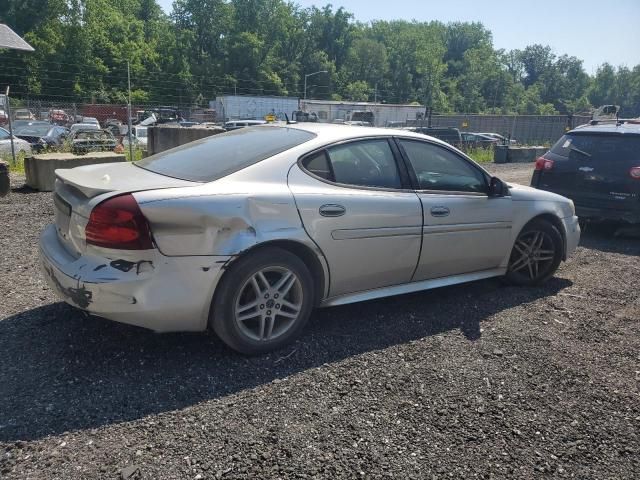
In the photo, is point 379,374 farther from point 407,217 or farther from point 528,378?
point 407,217

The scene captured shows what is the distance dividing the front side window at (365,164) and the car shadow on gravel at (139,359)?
3.50 ft

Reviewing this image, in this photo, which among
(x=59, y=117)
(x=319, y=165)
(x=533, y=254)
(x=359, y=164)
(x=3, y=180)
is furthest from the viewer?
(x=59, y=117)

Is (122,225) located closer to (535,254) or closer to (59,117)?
(535,254)

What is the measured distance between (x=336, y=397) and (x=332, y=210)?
121 cm

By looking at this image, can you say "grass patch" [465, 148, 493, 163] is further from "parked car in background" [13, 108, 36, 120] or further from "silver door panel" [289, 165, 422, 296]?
"parked car in background" [13, 108, 36, 120]

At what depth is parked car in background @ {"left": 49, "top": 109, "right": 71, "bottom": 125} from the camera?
2102cm

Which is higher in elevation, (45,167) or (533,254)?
(45,167)

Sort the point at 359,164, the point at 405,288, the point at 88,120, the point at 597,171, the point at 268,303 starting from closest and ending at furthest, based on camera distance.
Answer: the point at 268,303 < the point at 359,164 < the point at 405,288 < the point at 597,171 < the point at 88,120

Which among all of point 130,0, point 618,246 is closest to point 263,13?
point 130,0

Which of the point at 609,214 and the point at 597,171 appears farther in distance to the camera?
the point at 597,171

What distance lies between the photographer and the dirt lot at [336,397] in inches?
94.3

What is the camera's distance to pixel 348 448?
2490 millimetres

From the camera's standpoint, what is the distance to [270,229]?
3.19 m

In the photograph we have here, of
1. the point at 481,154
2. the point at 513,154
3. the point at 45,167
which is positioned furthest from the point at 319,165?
the point at 481,154
